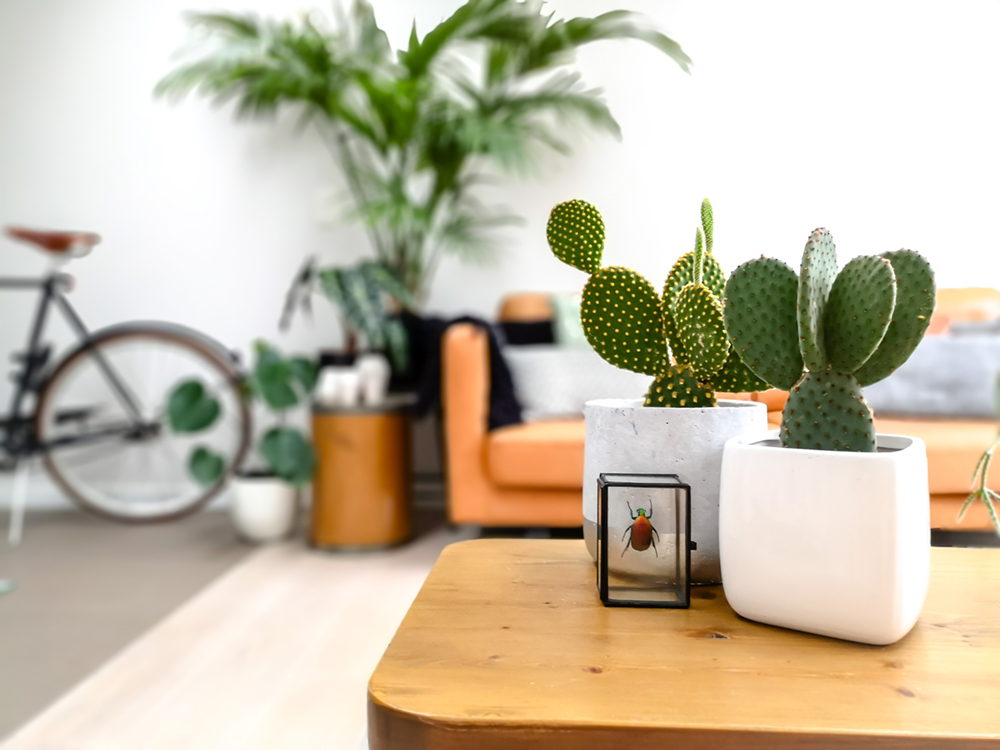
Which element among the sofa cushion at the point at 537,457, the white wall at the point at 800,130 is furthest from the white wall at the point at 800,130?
the sofa cushion at the point at 537,457

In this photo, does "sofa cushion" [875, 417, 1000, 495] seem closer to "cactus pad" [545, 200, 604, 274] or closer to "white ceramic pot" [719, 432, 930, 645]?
"white ceramic pot" [719, 432, 930, 645]

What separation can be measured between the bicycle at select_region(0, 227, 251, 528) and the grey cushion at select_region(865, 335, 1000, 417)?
1857 mm

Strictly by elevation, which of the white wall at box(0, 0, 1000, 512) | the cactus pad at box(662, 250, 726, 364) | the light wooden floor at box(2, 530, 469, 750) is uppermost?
the white wall at box(0, 0, 1000, 512)

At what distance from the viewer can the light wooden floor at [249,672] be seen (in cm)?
115

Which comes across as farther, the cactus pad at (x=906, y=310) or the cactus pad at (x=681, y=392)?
the cactus pad at (x=681, y=392)

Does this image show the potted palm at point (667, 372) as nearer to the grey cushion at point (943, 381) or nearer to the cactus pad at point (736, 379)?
the cactus pad at point (736, 379)

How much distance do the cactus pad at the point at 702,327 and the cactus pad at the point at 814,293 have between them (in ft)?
0.24

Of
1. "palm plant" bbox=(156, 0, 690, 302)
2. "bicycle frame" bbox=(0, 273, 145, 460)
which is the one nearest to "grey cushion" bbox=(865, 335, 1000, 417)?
"palm plant" bbox=(156, 0, 690, 302)

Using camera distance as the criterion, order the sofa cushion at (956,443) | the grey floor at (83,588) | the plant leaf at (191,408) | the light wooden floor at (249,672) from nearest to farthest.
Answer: the sofa cushion at (956,443) < the light wooden floor at (249,672) < the grey floor at (83,588) < the plant leaf at (191,408)

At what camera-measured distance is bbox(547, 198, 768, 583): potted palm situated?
1.96 ft

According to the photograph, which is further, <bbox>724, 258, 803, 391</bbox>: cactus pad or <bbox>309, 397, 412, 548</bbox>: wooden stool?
<bbox>309, 397, 412, 548</bbox>: wooden stool

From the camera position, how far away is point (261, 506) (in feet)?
7.37

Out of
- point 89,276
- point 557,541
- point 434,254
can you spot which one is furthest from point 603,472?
point 89,276

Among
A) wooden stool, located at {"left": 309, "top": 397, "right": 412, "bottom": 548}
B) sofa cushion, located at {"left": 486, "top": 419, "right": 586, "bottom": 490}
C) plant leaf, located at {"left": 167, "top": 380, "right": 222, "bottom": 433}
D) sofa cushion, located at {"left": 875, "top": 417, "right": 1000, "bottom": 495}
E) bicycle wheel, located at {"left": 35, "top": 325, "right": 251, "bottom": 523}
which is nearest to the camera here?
sofa cushion, located at {"left": 875, "top": 417, "right": 1000, "bottom": 495}
